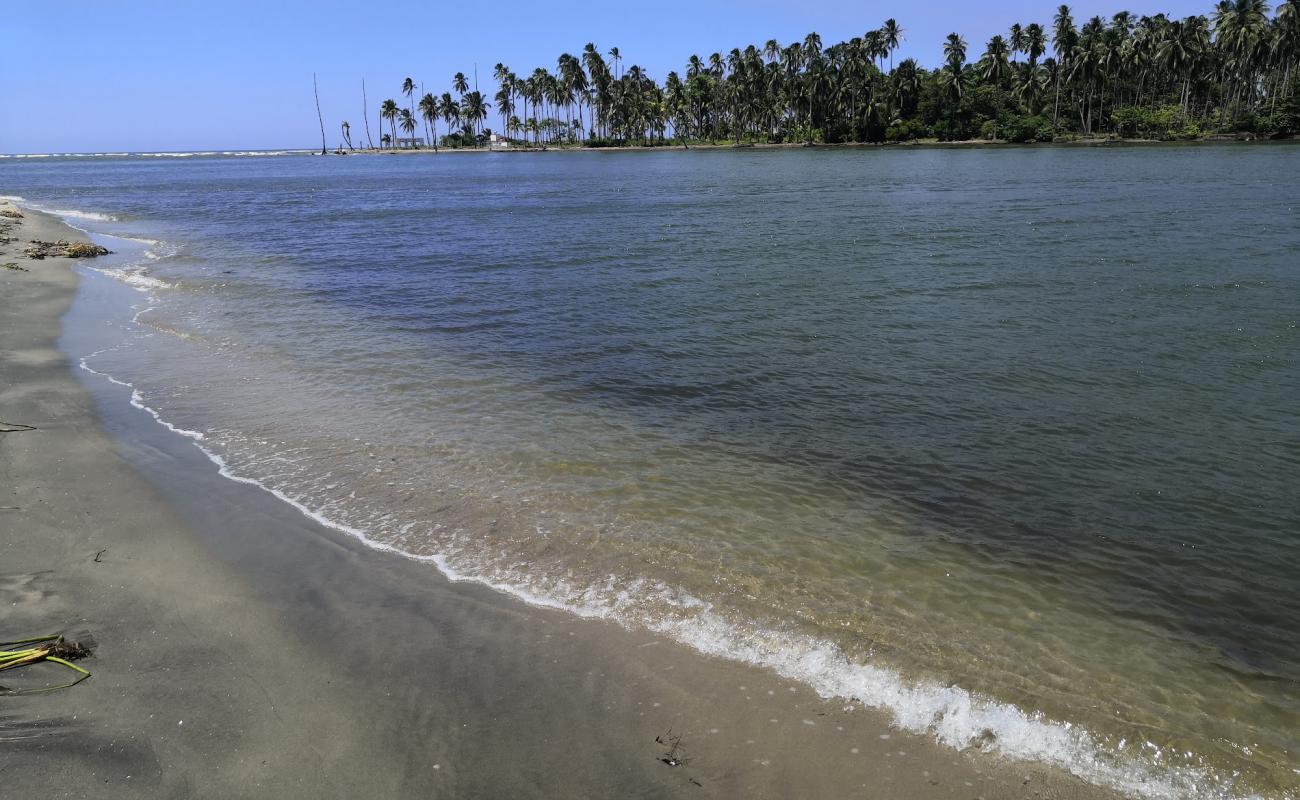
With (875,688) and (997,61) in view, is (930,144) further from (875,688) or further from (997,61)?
(875,688)

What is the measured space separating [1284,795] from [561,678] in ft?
13.5

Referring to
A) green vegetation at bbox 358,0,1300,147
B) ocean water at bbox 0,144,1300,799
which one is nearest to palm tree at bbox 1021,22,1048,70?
green vegetation at bbox 358,0,1300,147

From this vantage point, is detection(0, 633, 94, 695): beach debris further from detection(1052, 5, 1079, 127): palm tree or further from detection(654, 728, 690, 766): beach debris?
detection(1052, 5, 1079, 127): palm tree

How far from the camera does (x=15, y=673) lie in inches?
186

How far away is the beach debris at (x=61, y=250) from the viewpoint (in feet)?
79.2

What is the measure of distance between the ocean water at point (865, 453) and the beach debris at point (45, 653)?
229 cm

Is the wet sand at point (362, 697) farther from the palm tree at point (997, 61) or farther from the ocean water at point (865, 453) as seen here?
the palm tree at point (997, 61)

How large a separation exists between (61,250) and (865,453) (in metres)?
28.8

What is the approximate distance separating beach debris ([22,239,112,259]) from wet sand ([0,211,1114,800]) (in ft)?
75.2

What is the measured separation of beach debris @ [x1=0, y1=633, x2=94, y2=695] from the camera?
15.5ft

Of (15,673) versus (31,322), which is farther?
(31,322)

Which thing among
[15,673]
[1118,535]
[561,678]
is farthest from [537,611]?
[1118,535]

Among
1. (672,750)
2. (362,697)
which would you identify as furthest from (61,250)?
(672,750)

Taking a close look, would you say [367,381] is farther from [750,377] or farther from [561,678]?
[561,678]
